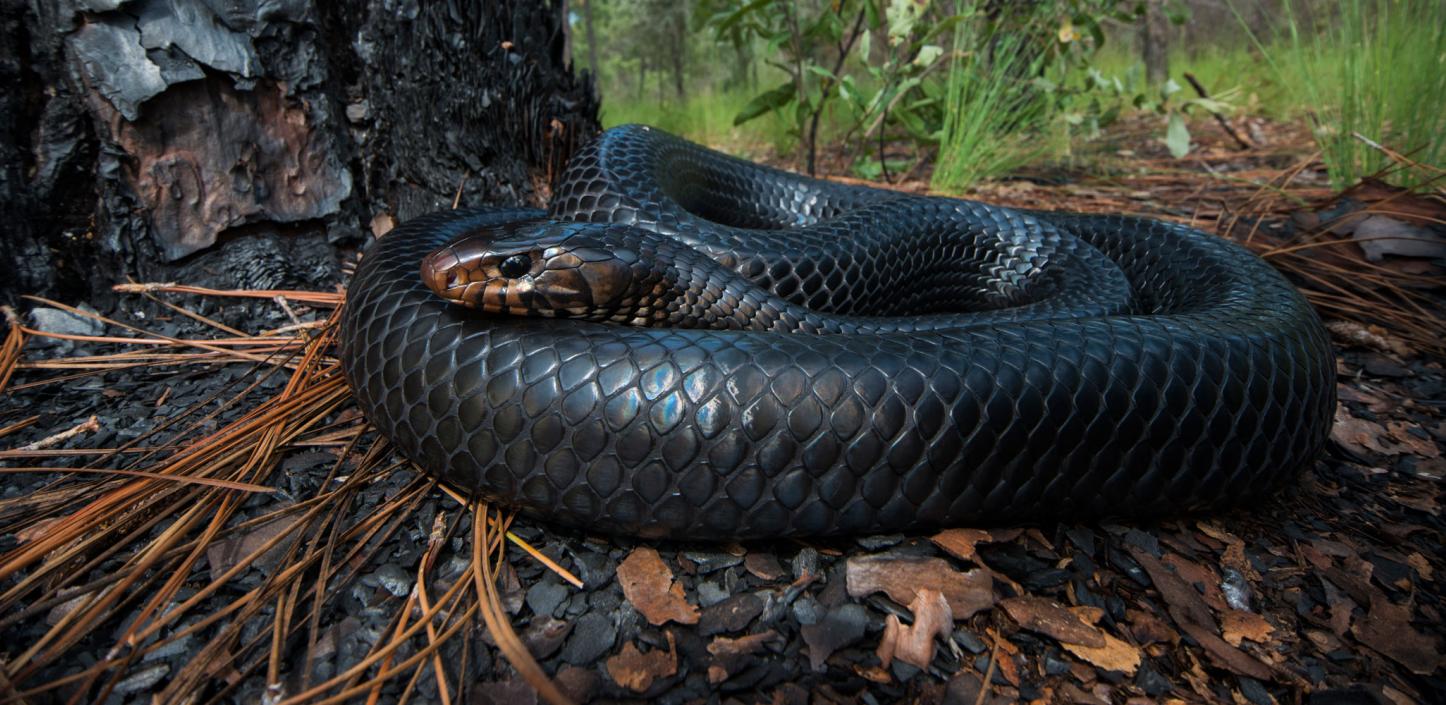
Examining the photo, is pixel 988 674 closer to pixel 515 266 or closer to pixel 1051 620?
pixel 1051 620

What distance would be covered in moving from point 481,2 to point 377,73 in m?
0.59

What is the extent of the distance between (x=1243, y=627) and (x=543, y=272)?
1777 mm

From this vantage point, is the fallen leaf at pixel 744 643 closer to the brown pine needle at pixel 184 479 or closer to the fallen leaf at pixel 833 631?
the fallen leaf at pixel 833 631

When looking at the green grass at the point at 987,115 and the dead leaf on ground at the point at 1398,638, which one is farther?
the green grass at the point at 987,115

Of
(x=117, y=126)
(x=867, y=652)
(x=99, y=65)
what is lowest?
(x=867, y=652)

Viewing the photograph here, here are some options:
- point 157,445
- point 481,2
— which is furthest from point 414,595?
point 481,2

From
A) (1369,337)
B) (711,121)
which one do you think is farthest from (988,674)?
(711,121)

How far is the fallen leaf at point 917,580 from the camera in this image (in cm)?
146

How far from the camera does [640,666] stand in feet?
4.30

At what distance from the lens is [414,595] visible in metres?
1.44

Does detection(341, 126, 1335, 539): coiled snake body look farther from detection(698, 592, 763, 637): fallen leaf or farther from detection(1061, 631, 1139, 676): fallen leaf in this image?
detection(1061, 631, 1139, 676): fallen leaf

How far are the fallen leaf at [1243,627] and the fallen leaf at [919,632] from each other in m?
0.56

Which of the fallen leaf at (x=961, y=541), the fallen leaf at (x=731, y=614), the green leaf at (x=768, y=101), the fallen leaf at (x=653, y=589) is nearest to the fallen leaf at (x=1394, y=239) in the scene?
the fallen leaf at (x=961, y=541)

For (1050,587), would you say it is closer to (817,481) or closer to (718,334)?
(817,481)
